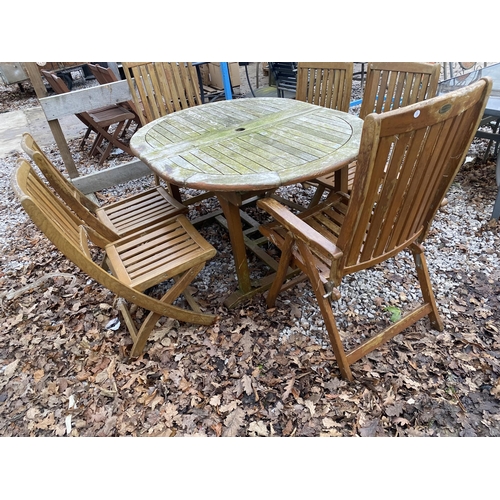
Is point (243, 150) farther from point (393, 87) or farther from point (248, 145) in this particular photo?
point (393, 87)

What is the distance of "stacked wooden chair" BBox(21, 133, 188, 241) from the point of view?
1.99 meters

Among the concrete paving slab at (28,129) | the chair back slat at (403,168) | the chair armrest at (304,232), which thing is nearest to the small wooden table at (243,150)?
the chair armrest at (304,232)

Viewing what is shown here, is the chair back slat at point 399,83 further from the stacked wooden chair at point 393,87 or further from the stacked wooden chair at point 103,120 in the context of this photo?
the stacked wooden chair at point 103,120

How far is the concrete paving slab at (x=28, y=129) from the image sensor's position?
19.5ft

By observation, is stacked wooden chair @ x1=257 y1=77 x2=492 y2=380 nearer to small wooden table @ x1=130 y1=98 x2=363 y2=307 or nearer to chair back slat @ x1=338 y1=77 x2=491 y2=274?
chair back slat @ x1=338 y1=77 x2=491 y2=274

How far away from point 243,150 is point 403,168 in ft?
3.63

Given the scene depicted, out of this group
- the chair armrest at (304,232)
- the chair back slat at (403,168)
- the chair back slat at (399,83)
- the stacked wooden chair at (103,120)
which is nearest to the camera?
the chair back slat at (403,168)

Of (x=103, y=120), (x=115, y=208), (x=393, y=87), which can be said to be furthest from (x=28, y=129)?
(x=393, y=87)

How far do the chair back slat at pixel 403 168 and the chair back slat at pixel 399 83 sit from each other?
Result: 1057 millimetres

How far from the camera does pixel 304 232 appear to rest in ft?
5.11

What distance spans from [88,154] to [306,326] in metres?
4.51

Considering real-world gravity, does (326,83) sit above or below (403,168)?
below

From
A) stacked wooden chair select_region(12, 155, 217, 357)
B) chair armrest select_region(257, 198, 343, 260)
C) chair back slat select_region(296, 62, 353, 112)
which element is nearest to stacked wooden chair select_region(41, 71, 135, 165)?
chair back slat select_region(296, 62, 353, 112)

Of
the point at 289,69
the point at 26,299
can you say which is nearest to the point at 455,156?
the point at 26,299
